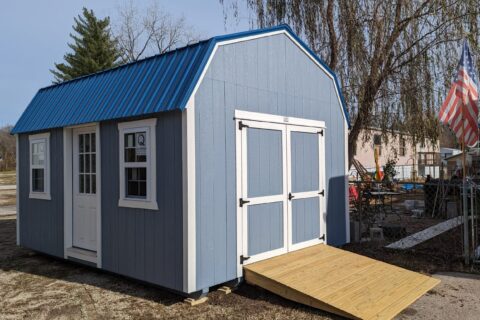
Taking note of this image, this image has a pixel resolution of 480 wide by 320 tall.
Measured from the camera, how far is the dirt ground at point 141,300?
4.32 metres

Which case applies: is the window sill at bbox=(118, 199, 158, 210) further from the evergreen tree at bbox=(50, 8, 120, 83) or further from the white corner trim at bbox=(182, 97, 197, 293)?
the evergreen tree at bbox=(50, 8, 120, 83)

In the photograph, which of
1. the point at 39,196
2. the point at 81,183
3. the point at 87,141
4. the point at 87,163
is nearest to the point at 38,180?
the point at 39,196

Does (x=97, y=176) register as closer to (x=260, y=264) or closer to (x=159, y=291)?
(x=159, y=291)

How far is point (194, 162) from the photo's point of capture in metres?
4.57

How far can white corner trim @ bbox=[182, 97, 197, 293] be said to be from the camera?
4480 millimetres

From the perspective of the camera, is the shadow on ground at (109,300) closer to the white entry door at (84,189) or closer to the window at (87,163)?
the white entry door at (84,189)

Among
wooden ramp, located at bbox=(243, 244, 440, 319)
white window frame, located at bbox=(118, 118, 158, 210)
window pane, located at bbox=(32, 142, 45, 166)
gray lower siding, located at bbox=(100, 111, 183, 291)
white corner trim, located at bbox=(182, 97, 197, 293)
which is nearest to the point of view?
wooden ramp, located at bbox=(243, 244, 440, 319)

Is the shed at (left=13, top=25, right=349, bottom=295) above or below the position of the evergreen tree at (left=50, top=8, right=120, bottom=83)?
below

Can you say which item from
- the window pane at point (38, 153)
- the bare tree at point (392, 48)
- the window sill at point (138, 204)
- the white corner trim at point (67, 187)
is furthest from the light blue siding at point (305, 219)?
the bare tree at point (392, 48)

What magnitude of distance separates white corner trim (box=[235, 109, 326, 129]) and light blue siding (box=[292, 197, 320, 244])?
3.89ft

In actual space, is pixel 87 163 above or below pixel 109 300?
above

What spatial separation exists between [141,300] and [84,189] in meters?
2.33

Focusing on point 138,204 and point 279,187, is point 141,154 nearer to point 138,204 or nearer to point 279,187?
point 138,204

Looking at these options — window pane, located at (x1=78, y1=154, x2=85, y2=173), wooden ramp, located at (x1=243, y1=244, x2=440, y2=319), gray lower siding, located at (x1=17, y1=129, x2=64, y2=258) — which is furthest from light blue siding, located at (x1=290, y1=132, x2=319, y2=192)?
gray lower siding, located at (x1=17, y1=129, x2=64, y2=258)
